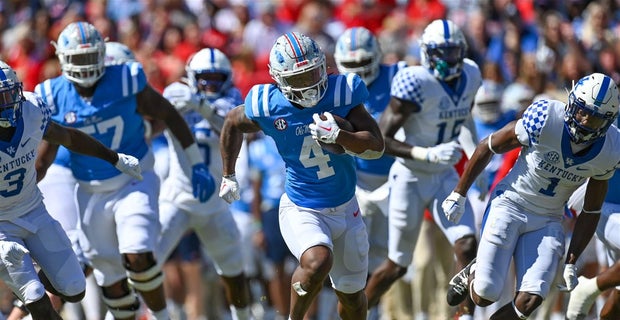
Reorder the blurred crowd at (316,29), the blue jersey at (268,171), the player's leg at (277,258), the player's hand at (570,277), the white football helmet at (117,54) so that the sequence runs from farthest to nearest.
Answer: the blurred crowd at (316,29) < the blue jersey at (268,171) < the player's leg at (277,258) < the white football helmet at (117,54) < the player's hand at (570,277)

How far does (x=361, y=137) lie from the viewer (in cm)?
616

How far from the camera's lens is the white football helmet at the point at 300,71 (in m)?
6.22

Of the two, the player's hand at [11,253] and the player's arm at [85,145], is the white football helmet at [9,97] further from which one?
the player's hand at [11,253]

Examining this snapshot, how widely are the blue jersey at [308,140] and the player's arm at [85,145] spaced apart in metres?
0.99

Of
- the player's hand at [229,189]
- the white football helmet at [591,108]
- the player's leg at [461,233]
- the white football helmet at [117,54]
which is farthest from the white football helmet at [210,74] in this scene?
the white football helmet at [591,108]

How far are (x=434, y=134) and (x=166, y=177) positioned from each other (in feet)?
7.92

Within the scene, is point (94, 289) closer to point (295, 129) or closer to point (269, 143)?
point (269, 143)

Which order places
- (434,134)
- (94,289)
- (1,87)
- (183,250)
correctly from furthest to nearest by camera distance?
(183,250) → (94,289) → (434,134) → (1,87)

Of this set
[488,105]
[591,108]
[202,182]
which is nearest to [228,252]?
[202,182]

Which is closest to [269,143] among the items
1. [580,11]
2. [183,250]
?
[183,250]

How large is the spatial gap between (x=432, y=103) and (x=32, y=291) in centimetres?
300

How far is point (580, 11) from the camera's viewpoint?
37.7ft

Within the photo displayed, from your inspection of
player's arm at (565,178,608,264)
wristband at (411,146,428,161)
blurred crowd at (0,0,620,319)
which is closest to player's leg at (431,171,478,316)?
wristband at (411,146,428,161)

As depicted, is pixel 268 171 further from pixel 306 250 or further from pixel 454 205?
pixel 306 250
